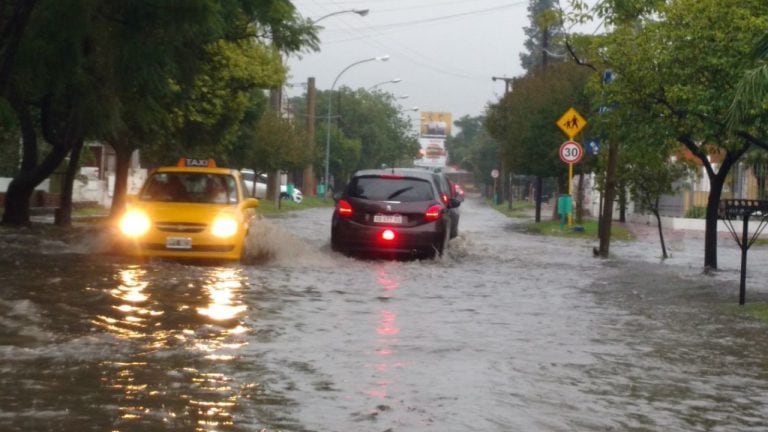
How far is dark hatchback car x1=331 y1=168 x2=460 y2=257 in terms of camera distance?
20.8 metres

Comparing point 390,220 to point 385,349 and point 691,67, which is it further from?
point 385,349

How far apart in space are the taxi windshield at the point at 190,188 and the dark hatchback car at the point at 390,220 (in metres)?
2.01

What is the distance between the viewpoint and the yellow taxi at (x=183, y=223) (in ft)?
60.7

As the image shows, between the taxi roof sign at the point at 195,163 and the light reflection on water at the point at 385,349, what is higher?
the taxi roof sign at the point at 195,163

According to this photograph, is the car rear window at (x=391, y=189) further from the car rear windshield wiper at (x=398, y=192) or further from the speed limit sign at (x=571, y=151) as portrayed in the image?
the speed limit sign at (x=571, y=151)

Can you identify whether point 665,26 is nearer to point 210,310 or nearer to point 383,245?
point 383,245

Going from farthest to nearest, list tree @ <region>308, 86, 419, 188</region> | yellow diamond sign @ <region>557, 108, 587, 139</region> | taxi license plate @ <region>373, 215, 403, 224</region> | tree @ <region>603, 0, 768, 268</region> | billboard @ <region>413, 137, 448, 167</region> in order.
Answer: billboard @ <region>413, 137, 448, 167</region>
tree @ <region>308, 86, 419, 188</region>
yellow diamond sign @ <region>557, 108, 587, 139</region>
taxi license plate @ <region>373, 215, 403, 224</region>
tree @ <region>603, 0, 768, 268</region>

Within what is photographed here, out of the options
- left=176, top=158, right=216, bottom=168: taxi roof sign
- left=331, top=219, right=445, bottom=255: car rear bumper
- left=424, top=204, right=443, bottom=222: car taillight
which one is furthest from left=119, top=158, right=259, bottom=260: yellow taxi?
left=424, top=204, right=443, bottom=222: car taillight

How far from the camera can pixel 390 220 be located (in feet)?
68.2

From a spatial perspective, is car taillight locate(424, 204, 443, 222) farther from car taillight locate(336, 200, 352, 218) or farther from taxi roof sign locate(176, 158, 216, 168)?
→ taxi roof sign locate(176, 158, 216, 168)

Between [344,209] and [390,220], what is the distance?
2.71 feet

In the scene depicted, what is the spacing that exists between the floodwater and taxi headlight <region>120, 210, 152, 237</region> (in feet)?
1.46

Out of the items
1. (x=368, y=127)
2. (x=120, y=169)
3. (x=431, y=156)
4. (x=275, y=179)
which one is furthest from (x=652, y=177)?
(x=431, y=156)

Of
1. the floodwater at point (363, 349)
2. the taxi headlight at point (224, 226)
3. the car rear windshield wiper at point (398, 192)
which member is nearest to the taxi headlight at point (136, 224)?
→ the floodwater at point (363, 349)
